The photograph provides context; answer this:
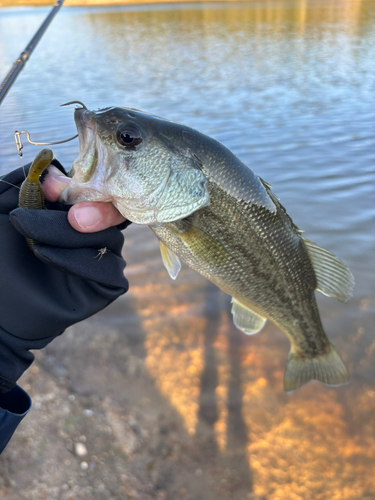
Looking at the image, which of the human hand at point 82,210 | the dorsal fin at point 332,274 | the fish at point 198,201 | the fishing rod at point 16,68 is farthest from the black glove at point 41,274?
the dorsal fin at point 332,274

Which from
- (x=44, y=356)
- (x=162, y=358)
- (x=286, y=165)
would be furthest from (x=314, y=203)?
(x=44, y=356)

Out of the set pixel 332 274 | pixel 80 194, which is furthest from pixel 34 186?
pixel 332 274

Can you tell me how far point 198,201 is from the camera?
73.0 inches

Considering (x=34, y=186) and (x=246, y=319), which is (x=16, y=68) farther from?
(x=246, y=319)

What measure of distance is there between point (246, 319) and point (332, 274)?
61cm

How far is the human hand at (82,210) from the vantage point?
5.49 ft

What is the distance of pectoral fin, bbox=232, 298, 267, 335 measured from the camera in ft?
8.00

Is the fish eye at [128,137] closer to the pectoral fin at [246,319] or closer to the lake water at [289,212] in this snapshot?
the pectoral fin at [246,319]

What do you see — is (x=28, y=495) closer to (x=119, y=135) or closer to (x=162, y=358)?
(x=162, y=358)

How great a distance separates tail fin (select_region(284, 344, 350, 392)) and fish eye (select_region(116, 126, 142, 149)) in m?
1.73

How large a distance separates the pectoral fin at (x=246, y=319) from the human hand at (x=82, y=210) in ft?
3.41

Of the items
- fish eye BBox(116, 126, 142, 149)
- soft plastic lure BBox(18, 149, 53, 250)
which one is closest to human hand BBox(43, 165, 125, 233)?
soft plastic lure BBox(18, 149, 53, 250)

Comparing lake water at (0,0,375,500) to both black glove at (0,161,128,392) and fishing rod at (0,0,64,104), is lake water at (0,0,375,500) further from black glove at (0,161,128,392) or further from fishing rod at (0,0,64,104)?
black glove at (0,161,128,392)

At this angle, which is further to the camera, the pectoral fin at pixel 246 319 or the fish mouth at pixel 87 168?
the pectoral fin at pixel 246 319
